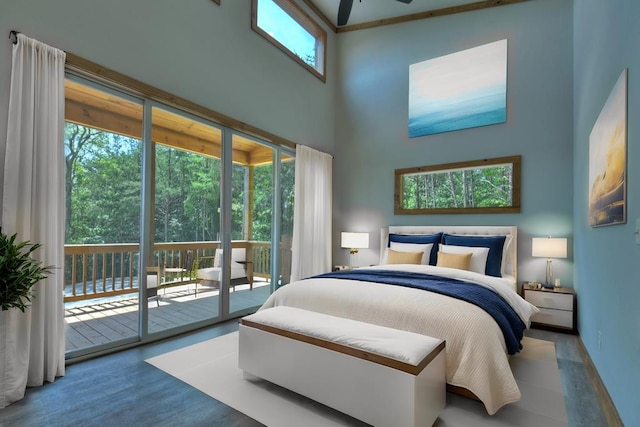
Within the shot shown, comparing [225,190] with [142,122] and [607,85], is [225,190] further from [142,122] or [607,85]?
[607,85]

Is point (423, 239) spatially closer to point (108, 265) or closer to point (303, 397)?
point (303, 397)

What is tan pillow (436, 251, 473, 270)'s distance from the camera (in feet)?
12.9

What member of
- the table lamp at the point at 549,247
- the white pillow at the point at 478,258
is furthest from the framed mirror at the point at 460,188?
the white pillow at the point at 478,258

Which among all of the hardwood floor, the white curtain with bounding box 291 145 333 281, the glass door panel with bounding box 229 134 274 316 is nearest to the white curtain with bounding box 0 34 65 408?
the hardwood floor

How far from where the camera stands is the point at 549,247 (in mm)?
3902

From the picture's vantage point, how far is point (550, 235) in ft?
13.7

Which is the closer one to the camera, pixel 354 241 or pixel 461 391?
pixel 461 391

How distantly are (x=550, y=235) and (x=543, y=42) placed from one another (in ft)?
8.23

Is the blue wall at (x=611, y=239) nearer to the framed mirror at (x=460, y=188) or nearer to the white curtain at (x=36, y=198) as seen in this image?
the framed mirror at (x=460, y=188)

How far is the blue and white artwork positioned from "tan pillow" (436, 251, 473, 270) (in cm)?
198

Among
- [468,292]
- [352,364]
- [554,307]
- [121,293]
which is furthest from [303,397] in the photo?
[554,307]

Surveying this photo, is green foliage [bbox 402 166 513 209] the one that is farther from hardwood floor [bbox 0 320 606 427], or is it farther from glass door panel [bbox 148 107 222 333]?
glass door panel [bbox 148 107 222 333]

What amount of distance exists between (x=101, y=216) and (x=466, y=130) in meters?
4.65

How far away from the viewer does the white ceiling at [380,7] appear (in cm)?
495
